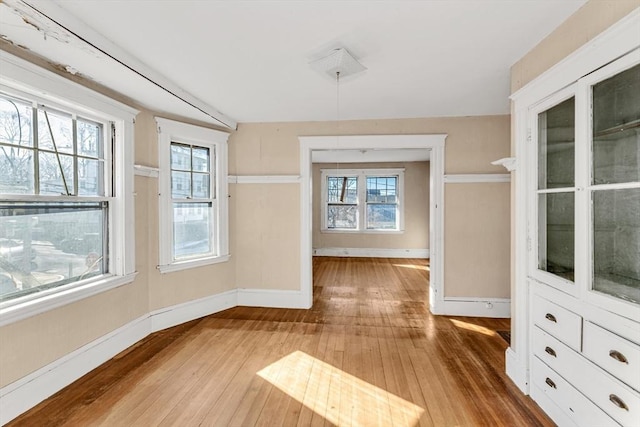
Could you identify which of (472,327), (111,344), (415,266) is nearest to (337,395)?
(472,327)

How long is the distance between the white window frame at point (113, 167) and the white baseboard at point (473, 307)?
3540mm

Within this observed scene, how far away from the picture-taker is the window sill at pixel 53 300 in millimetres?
1810

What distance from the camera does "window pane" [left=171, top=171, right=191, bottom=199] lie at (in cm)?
329

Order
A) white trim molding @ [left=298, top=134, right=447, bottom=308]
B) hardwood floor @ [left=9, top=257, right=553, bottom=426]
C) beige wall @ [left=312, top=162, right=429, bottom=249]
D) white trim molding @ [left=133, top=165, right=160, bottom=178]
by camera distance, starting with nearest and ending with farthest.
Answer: hardwood floor @ [left=9, top=257, right=553, bottom=426] → white trim molding @ [left=133, top=165, right=160, bottom=178] → white trim molding @ [left=298, top=134, right=447, bottom=308] → beige wall @ [left=312, top=162, right=429, bottom=249]

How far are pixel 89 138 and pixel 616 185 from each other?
12.1 feet

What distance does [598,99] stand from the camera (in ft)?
5.04

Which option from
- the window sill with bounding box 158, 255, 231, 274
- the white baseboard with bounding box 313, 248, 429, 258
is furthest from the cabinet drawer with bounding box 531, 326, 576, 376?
the white baseboard with bounding box 313, 248, 429, 258

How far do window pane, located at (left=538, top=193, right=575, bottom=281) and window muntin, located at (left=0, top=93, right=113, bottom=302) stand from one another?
3.56m

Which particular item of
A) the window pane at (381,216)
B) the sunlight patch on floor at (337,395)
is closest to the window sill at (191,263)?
A: the sunlight patch on floor at (337,395)

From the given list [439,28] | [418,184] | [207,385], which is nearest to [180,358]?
[207,385]

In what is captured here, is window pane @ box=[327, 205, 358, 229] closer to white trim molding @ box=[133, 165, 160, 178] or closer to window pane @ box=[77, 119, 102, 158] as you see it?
white trim molding @ box=[133, 165, 160, 178]

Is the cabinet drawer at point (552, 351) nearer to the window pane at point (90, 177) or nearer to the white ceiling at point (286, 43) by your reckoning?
the white ceiling at point (286, 43)

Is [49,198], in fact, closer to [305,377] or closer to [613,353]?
[305,377]

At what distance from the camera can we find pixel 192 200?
3.42 m
